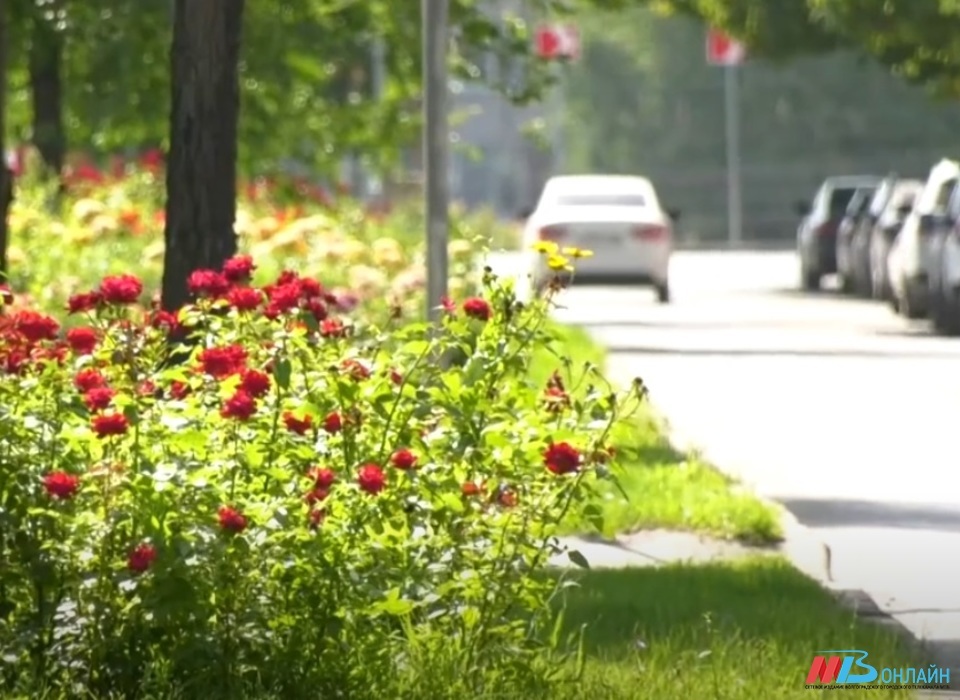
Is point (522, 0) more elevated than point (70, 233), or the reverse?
point (522, 0)

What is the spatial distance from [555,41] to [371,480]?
57.9 meters

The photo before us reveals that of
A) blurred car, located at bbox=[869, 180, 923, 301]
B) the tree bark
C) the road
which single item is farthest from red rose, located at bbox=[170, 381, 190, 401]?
blurred car, located at bbox=[869, 180, 923, 301]

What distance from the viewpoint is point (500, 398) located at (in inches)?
370

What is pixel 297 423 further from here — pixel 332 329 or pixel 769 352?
pixel 769 352

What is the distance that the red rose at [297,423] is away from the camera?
8.91 m

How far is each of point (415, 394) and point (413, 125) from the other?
1176 inches

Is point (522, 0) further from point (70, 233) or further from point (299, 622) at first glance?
point (299, 622)

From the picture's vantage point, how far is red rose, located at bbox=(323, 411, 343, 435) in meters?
8.88

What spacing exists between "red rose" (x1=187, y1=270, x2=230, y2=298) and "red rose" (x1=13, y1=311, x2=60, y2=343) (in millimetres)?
379

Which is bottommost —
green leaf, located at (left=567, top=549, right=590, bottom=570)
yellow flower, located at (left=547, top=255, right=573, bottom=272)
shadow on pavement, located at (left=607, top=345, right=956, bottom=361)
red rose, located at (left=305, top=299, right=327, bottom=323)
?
shadow on pavement, located at (left=607, top=345, right=956, bottom=361)

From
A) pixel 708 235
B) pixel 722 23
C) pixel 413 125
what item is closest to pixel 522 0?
pixel 413 125

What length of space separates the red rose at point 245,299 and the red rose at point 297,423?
294mm

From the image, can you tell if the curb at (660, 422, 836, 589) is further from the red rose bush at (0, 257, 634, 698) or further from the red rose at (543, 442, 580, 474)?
the red rose at (543, 442, 580, 474)

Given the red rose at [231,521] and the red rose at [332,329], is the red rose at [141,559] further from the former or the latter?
the red rose at [332,329]
